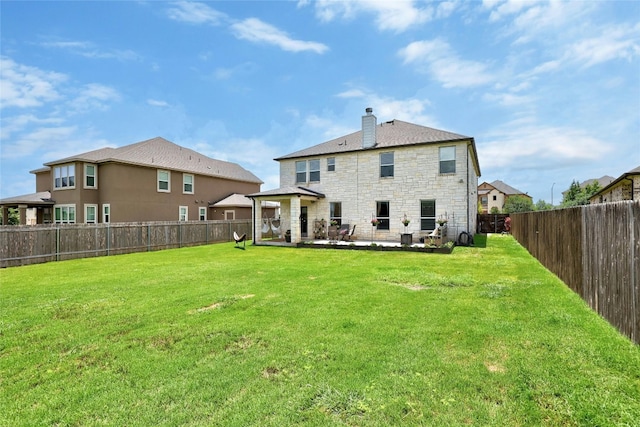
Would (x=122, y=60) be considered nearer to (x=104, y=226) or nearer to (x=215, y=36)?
(x=215, y=36)

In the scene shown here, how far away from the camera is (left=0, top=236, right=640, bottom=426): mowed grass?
2.52 metres

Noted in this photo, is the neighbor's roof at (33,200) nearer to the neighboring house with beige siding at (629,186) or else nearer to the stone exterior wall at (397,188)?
the stone exterior wall at (397,188)

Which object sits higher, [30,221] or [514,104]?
[514,104]

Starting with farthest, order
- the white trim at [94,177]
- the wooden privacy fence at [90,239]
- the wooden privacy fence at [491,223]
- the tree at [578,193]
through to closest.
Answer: the tree at [578,193], the wooden privacy fence at [491,223], the white trim at [94,177], the wooden privacy fence at [90,239]

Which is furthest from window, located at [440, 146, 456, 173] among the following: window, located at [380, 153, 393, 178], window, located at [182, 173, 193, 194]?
window, located at [182, 173, 193, 194]

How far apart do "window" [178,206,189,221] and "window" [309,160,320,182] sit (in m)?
11.6

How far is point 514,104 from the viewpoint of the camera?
15.4 metres

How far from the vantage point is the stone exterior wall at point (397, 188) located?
15.5m

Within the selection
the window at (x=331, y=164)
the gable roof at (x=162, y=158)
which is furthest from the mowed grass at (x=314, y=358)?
the gable roof at (x=162, y=158)

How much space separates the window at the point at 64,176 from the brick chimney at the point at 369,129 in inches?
771

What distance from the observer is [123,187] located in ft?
67.8

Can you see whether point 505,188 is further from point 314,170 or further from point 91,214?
point 91,214

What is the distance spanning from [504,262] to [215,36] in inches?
592

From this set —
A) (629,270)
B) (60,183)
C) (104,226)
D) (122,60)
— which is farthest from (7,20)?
(629,270)
